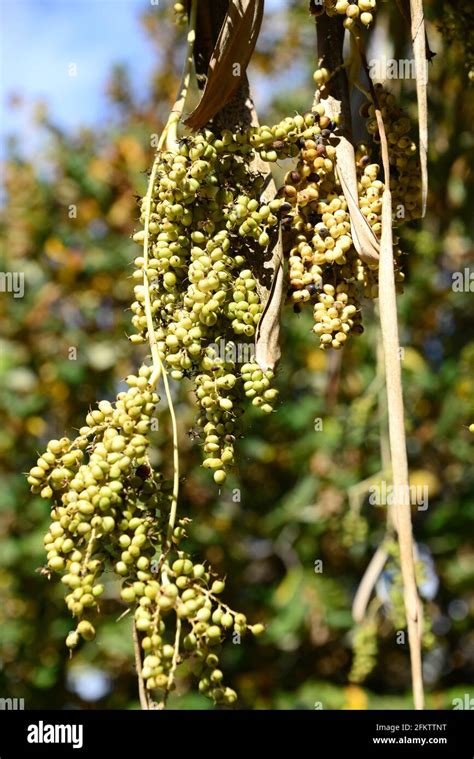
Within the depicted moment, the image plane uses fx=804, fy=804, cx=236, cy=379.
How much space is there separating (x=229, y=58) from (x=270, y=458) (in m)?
1.97

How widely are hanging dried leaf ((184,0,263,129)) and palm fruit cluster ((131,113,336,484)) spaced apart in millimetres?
33

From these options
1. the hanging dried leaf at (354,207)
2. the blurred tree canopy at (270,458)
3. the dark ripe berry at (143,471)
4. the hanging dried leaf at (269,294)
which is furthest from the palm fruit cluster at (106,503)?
the blurred tree canopy at (270,458)

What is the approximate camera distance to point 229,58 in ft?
3.19

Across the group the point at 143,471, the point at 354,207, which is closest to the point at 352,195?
the point at 354,207

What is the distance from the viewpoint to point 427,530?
273cm

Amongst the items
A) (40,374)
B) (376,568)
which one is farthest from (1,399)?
(376,568)

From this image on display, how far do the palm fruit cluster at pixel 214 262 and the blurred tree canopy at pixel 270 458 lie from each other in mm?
1518

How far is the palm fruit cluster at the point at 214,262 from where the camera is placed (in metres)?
0.89

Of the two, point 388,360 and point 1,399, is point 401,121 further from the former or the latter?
point 1,399

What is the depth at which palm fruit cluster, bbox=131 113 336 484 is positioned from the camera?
889 millimetres

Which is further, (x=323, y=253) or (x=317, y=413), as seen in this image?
(x=317, y=413)

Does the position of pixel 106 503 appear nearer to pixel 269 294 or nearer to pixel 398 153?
pixel 269 294
